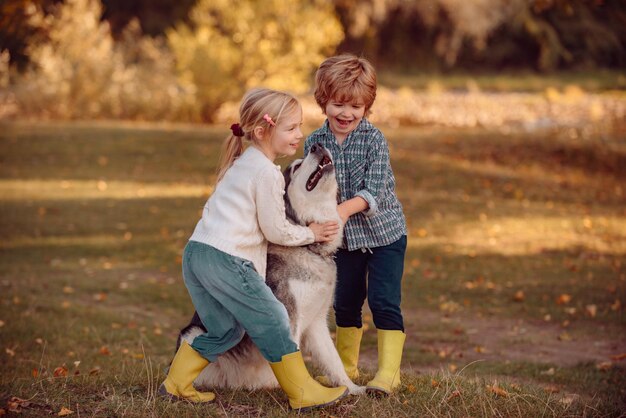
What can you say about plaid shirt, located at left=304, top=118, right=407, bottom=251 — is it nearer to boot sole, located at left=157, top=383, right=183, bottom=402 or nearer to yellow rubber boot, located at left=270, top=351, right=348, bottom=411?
yellow rubber boot, located at left=270, top=351, right=348, bottom=411

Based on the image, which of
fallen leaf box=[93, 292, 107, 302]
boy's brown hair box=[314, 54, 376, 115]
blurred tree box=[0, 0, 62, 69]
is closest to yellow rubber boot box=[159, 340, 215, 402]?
boy's brown hair box=[314, 54, 376, 115]

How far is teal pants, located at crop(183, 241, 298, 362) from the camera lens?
3912 mm

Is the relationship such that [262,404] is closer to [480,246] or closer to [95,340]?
[95,340]

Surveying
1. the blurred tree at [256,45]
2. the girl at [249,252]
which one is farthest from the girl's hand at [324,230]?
the blurred tree at [256,45]

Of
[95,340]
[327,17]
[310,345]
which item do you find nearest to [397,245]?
[310,345]

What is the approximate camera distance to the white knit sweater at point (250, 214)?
3895 mm

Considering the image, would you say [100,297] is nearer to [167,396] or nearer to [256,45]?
[167,396]

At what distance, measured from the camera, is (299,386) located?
159 inches

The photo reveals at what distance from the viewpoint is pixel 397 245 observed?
4621mm

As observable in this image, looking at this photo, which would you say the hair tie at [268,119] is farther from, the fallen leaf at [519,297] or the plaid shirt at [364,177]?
the fallen leaf at [519,297]

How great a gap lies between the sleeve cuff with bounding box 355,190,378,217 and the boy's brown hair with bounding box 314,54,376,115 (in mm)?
506

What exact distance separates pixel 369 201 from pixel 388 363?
91 centimetres

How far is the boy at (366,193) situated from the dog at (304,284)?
0.30 m

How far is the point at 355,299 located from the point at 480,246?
653cm
